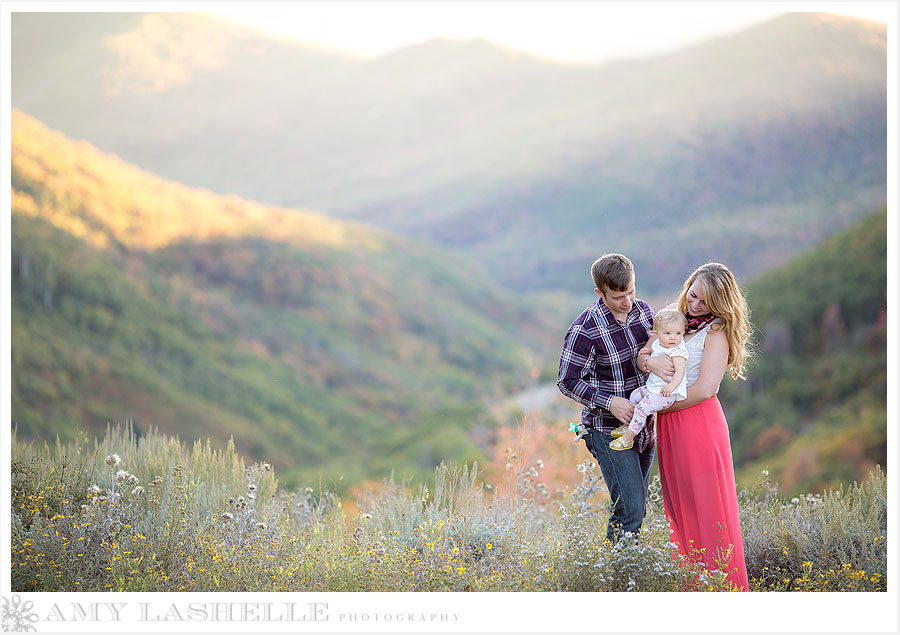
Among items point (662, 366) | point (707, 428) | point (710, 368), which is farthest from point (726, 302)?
point (707, 428)

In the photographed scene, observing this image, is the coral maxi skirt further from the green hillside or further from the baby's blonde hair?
the green hillside

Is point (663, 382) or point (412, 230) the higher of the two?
point (412, 230)

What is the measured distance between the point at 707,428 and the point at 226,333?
19.0 metres

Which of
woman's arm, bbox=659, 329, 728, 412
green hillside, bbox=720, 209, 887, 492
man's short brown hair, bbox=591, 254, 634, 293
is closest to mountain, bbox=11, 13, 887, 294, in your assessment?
green hillside, bbox=720, 209, 887, 492

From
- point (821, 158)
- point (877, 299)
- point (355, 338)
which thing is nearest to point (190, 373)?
point (355, 338)

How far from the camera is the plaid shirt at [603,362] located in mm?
2779

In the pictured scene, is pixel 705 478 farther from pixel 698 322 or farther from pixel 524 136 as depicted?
pixel 524 136

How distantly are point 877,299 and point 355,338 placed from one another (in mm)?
15056

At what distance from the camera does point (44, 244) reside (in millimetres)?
17125

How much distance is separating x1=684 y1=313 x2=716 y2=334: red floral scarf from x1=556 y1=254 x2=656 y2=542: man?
0.16m

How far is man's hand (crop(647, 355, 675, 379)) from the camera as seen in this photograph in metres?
2.66

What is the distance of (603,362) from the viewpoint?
9.22 ft

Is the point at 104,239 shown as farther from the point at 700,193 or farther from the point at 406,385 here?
the point at 700,193

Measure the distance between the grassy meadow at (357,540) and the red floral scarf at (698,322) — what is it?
2.95 ft
